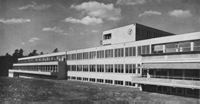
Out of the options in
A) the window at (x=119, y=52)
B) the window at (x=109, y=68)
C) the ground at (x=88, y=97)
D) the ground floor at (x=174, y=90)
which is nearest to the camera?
the ground at (x=88, y=97)

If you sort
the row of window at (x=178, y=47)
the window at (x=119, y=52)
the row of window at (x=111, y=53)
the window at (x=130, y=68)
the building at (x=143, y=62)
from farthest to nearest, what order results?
the window at (x=119, y=52), the window at (x=130, y=68), the row of window at (x=111, y=53), the row of window at (x=178, y=47), the building at (x=143, y=62)

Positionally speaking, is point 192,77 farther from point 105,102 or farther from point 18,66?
point 18,66

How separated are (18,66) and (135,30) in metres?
69.8

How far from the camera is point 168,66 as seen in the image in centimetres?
2662

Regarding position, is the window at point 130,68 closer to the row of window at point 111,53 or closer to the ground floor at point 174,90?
the row of window at point 111,53

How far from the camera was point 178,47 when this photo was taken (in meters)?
28.5

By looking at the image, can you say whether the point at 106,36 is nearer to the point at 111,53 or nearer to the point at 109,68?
Answer: the point at 111,53

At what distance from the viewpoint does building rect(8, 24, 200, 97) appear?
25.2 metres

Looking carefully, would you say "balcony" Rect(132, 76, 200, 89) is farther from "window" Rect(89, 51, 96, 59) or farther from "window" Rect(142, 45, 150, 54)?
"window" Rect(89, 51, 96, 59)

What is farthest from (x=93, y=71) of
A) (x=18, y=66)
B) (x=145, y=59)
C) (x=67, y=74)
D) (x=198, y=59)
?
(x=18, y=66)

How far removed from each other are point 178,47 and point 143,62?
5911 millimetres

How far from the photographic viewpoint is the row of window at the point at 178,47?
26.4m

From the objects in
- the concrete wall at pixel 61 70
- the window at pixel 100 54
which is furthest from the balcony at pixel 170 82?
the concrete wall at pixel 61 70

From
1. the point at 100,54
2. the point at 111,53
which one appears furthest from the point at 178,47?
the point at 100,54
